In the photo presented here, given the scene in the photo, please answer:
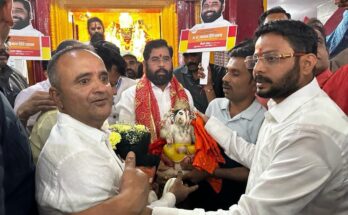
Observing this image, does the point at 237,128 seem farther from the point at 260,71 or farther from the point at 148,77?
the point at 148,77

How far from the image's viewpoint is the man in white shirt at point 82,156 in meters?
1.35

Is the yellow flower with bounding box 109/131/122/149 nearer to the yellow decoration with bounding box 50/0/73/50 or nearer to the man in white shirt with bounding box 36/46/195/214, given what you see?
the man in white shirt with bounding box 36/46/195/214

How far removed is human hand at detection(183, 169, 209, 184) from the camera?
2.46 meters

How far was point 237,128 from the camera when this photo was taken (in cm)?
259

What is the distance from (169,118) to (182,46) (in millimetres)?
1873

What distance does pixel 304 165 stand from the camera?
4.99 feet

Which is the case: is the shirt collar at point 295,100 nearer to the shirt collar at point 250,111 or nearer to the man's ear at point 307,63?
the man's ear at point 307,63

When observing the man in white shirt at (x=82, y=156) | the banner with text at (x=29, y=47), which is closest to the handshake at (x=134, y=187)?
the man in white shirt at (x=82, y=156)

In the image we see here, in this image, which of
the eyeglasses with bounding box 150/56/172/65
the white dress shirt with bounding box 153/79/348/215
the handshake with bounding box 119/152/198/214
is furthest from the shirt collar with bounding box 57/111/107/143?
the eyeglasses with bounding box 150/56/172/65

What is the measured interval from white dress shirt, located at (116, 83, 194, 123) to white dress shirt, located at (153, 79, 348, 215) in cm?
156

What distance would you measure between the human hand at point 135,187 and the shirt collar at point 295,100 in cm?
72

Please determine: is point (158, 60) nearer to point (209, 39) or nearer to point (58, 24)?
point (209, 39)

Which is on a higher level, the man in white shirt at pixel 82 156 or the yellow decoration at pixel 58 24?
the yellow decoration at pixel 58 24

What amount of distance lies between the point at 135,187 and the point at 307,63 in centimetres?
104
